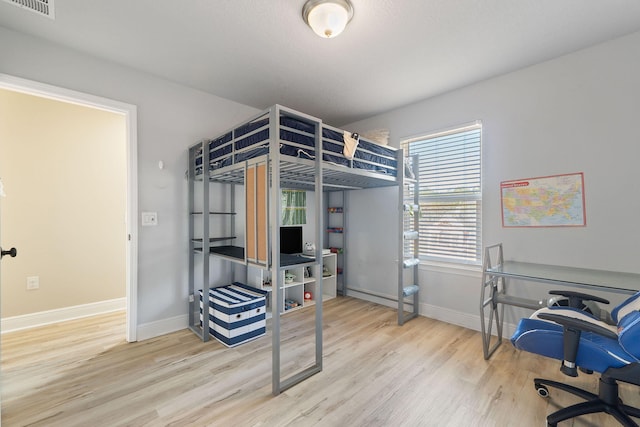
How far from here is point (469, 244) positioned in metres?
2.94

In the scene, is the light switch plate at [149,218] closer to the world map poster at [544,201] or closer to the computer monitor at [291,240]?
the computer monitor at [291,240]

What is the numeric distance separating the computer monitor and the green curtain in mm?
230

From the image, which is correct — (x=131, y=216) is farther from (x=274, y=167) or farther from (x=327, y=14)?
(x=327, y=14)

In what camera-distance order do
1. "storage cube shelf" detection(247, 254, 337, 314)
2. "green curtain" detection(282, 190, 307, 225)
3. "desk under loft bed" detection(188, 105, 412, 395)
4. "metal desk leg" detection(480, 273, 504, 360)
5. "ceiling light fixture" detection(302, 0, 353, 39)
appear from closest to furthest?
"ceiling light fixture" detection(302, 0, 353, 39) → "desk under loft bed" detection(188, 105, 412, 395) → "metal desk leg" detection(480, 273, 504, 360) → "storage cube shelf" detection(247, 254, 337, 314) → "green curtain" detection(282, 190, 307, 225)

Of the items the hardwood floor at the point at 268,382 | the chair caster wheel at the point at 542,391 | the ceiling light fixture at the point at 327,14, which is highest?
the ceiling light fixture at the point at 327,14

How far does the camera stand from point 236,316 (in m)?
2.49

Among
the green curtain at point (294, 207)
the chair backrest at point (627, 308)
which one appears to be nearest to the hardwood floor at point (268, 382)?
the chair backrest at point (627, 308)

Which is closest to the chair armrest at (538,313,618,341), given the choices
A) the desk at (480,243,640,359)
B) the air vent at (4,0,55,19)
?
the desk at (480,243,640,359)

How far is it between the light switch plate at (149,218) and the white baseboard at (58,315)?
154 centimetres

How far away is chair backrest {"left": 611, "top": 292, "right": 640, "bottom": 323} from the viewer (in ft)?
5.20

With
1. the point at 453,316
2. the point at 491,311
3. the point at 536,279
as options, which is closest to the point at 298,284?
the point at 453,316

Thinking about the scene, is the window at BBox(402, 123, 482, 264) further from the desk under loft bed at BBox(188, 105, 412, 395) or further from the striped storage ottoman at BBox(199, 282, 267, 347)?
the striped storage ottoman at BBox(199, 282, 267, 347)

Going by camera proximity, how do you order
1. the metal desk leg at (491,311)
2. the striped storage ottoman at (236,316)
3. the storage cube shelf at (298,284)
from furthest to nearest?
the storage cube shelf at (298,284) → the striped storage ottoman at (236,316) → the metal desk leg at (491,311)

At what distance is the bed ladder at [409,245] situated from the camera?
3.01m
